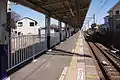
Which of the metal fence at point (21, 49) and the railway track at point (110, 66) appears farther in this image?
the railway track at point (110, 66)

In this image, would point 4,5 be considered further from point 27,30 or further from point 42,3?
point 27,30

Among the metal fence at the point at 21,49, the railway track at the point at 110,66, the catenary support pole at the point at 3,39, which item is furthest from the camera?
the railway track at the point at 110,66

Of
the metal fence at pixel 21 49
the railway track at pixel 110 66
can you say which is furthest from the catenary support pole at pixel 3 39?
the railway track at pixel 110 66

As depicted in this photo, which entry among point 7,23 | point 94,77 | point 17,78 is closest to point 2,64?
point 7,23

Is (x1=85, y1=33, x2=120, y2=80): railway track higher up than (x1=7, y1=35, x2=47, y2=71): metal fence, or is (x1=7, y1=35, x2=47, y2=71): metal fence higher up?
(x1=7, y1=35, x2=47, y2=71): metal fence

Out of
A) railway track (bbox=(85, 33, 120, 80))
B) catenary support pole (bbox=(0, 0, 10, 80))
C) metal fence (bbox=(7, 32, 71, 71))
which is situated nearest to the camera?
catenary support pole (bbox=(0, 0, 10, 80))

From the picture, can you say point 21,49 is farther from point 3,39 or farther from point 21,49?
point 3,39

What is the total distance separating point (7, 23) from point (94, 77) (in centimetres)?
403

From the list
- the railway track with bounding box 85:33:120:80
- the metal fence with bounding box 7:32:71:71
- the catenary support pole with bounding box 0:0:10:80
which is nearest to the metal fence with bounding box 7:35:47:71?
the metal fence with bounding box 7:32:71:71

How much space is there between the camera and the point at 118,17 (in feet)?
156

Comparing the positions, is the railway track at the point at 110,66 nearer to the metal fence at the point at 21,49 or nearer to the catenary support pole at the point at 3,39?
the metal fence at the point at 21,49

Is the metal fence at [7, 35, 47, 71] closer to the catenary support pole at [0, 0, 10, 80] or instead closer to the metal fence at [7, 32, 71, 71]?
the metal fence at [7, 32, 71, 71]

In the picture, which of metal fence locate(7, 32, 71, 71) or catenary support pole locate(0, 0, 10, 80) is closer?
catenary support pole locate(0, 0, 10, 80)

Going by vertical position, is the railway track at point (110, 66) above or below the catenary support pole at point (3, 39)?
below
